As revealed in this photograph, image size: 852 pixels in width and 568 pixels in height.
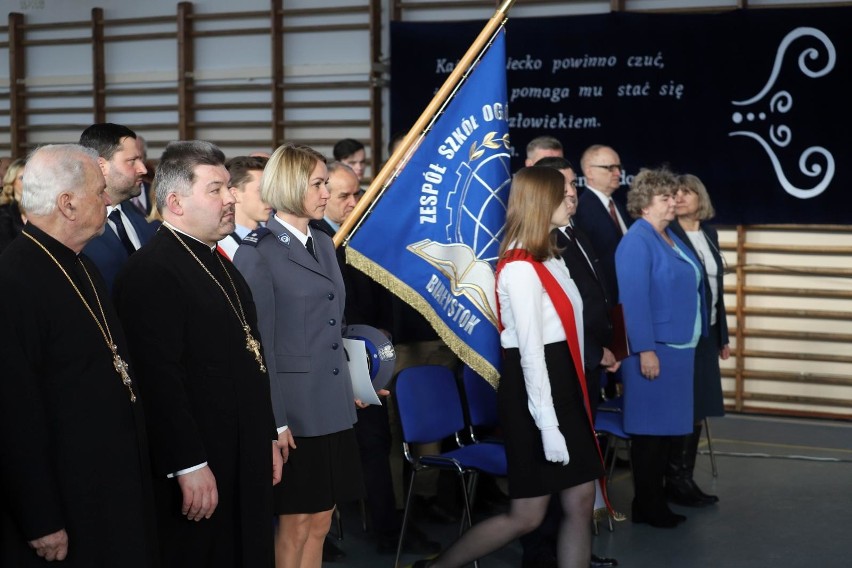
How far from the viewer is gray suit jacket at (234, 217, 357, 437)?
2998 millimetres

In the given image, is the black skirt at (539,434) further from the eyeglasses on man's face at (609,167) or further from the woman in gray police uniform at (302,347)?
the eyeglasses on man's face at (609,167)

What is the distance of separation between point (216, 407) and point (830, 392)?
18.8 ft

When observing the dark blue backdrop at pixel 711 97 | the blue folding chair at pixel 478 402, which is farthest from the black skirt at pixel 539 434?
the dark blue backdrop at pixel 711 97

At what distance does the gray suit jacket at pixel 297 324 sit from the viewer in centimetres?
300

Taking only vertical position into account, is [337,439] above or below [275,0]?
below

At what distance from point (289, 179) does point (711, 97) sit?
196 inches

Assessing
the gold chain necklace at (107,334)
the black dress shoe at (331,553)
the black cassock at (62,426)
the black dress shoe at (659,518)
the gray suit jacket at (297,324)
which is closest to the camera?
the black cassock at (62,426)

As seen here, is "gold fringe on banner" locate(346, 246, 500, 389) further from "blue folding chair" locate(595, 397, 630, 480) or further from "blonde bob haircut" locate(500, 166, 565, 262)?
"blue folding chair" locate(595, 397, 630, 480)

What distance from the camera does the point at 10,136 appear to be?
32.0 feet

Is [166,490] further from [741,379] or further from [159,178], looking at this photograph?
[741,379]

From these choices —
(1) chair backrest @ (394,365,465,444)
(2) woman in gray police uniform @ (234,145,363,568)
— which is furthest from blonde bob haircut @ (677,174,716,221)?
(2) woman in gray police uniform @ (234,145,363,568)

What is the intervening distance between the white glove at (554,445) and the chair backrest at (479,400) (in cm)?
105

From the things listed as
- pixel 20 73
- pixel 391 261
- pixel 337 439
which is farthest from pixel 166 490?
pixel 20 73

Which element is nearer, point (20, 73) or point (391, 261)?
point (391, 261)
